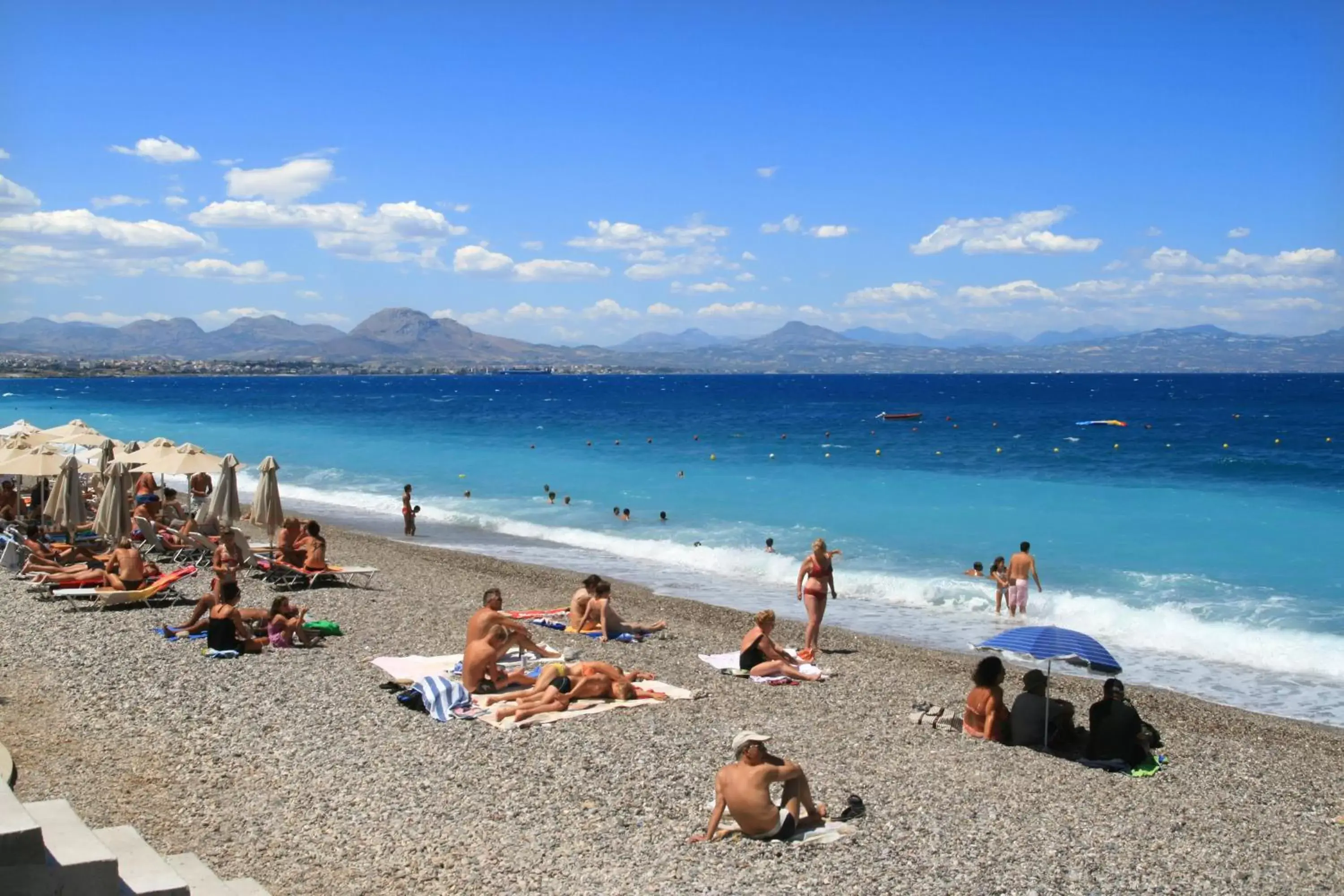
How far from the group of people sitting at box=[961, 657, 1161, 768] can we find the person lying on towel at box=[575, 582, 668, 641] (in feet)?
15.9

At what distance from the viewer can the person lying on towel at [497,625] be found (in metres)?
10.6

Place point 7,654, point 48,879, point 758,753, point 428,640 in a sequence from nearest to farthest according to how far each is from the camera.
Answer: point 48,879 < point 758,753 < point 7,654 < point 428,640

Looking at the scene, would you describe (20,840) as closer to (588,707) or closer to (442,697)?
(442,697)

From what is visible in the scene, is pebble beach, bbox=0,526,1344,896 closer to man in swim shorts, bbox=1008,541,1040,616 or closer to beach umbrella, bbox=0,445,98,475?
man in swim shorts, bbox=1008,541,1040,616

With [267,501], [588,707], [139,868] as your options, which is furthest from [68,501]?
[139,868]

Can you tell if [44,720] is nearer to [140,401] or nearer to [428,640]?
[428,640]

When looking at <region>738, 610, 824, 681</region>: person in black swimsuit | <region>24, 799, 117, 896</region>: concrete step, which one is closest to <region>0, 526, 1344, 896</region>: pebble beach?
<region>738, 610, 824, 681</region>: person in black swimsuit

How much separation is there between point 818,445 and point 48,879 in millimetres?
51949

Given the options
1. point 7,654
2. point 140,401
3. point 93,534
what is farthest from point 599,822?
point 140,401

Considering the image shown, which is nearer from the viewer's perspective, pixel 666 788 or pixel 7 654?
pixel 666 788

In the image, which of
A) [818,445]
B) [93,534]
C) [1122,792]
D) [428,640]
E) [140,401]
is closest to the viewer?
[1122,792]

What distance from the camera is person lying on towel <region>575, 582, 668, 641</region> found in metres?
13.8

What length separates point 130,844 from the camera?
579cm

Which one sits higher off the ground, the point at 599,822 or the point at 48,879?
the point at 48,879
